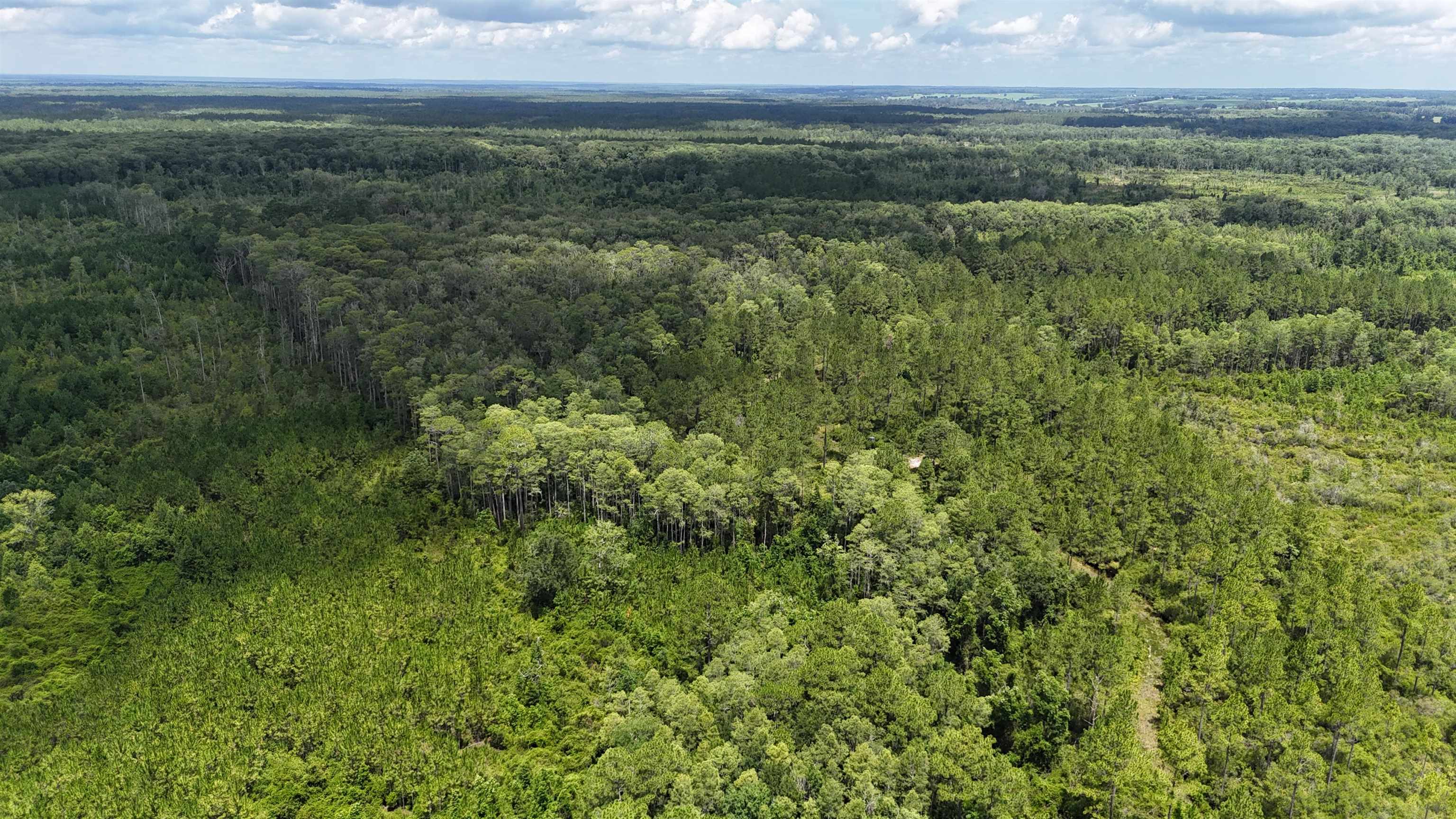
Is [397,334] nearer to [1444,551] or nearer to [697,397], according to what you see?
[697,397]

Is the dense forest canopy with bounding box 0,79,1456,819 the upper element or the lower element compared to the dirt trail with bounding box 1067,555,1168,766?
upper

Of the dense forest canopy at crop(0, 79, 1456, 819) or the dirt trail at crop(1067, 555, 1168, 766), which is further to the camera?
the dirt trail at crop(1067, 555, 1168, 766)

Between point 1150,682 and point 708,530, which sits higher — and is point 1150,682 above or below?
below

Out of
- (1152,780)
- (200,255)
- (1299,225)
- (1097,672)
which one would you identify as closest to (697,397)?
(1097,672)

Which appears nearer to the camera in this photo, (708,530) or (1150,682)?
(1150,682)
